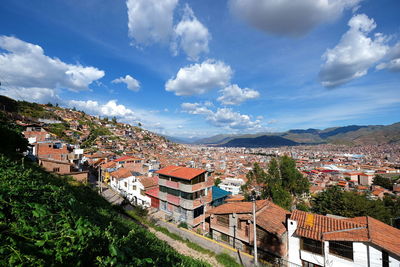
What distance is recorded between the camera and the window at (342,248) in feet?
37.0

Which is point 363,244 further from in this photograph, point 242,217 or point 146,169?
point 146,169

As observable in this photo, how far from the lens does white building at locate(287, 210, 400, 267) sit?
10.5 metres

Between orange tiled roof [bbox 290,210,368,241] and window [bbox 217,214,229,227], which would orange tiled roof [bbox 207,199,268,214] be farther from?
orange tiled roof [bbox 290,210,368,241]

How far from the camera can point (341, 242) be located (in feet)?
37.8

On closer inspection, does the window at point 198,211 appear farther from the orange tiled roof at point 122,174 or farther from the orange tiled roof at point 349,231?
the orange tiled roof at point 122,174

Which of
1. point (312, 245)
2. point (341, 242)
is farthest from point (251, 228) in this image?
point (341, 242)

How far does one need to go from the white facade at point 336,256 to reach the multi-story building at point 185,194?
9892 millimetres

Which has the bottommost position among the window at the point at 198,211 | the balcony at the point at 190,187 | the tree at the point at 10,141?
the window at the point at 198,211

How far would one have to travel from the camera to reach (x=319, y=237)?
12.1 metres

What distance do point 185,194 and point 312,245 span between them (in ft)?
42.7

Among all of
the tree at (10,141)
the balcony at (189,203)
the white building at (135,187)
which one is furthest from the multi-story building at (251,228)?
the tree at (10,141)

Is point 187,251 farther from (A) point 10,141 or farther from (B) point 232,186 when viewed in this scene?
(B) point 232,186

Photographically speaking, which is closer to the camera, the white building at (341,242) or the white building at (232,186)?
the white building at (341,242)

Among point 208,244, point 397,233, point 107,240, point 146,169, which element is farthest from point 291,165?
point 146,169
